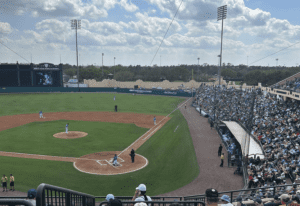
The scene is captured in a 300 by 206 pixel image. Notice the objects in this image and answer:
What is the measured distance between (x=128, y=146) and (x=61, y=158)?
6397 millimetres

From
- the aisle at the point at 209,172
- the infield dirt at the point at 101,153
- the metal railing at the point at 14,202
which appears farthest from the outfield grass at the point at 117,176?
the metal railing at the point at 14,202

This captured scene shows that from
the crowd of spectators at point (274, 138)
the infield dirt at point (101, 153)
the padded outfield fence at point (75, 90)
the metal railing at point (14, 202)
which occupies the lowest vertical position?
the infield dirt at point (101, 153)

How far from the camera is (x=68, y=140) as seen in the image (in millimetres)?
26266

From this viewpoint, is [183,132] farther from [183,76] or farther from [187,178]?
[183,76]

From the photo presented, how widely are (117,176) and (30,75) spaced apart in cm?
6297

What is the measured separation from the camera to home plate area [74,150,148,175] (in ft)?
59.9

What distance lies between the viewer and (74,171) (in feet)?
59.3

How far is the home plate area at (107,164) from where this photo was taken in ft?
59.9

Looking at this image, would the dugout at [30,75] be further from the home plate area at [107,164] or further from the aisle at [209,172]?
the home plate area at [107,164]

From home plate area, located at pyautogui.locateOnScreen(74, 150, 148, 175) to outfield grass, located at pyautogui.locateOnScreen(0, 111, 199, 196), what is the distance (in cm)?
58

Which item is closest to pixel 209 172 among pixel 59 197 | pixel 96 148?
pixel 96 148

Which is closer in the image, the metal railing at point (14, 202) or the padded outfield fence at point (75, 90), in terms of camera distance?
the metal railing at point (14, 202)

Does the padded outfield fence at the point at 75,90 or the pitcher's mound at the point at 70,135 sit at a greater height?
the padded outfield fence at the point at 75,90

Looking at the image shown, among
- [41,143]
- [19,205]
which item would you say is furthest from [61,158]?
[19,205]
